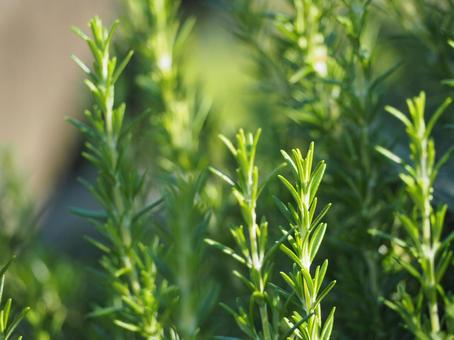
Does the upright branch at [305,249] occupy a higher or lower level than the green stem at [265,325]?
higher

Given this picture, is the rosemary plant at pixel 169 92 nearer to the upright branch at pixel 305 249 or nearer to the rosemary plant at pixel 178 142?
the rosemary plant at pixel 178 142

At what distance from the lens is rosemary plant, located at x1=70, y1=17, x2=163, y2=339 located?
0.38m

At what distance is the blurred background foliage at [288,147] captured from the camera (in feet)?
1.39

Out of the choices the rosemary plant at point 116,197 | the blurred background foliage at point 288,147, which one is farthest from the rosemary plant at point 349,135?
the rosemary plant at point 116,197

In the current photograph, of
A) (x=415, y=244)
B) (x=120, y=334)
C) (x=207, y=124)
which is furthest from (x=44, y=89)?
(x=415, y=244)

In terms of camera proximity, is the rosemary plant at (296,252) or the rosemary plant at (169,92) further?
the rosemary plant at (169,92)

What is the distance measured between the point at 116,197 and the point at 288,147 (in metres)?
0.22

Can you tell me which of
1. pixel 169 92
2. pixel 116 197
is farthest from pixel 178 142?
pixel 116 197

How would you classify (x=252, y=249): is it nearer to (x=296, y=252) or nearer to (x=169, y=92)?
(x=296, y=252)

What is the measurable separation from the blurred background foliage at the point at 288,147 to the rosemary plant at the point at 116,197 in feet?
0.06

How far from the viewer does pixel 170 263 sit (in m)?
0.39

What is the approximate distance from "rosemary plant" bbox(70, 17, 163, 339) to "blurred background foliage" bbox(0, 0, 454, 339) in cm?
2

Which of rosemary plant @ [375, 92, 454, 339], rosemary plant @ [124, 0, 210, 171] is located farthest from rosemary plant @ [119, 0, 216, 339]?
rosemary plant @ [375, 92, 454, 339]

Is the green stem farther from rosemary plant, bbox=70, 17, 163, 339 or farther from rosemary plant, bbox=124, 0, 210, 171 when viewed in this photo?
rosemary plant, bbox=124, 0, 210, 171
